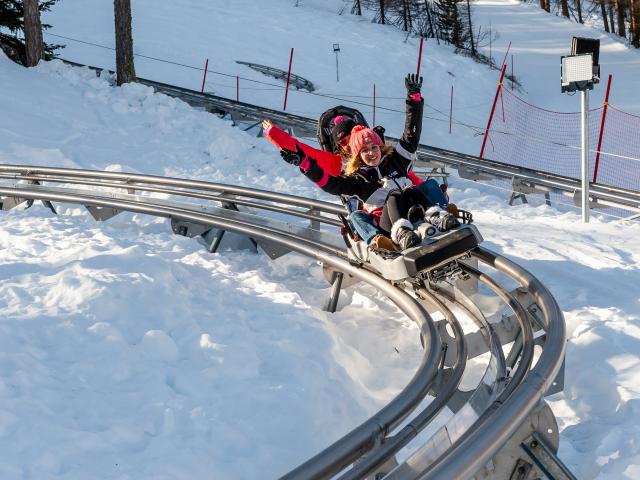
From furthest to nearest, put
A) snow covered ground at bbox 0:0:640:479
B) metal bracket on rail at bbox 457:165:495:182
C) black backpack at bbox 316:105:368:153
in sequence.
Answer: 1. metal bracket on rail at bbox 457:165:495:182
2. black backpack at bbox 316:105:368:153
3. snow covered ground at bbox 0:0:640:479

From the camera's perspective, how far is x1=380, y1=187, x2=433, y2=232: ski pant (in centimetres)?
610

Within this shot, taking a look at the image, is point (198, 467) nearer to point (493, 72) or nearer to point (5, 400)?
point (5, 400)

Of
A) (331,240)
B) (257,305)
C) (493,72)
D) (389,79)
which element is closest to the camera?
(257,305)

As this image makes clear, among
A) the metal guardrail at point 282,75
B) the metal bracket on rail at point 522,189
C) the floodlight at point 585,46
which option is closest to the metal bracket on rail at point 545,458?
the floodlight at point 585,46

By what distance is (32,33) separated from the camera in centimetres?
1748

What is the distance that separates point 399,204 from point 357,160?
640 millimetres

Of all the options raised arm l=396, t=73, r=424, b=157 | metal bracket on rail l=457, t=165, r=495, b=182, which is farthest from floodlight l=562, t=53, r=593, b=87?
metal bracket on rail l=457, t=165, r=495, b=182

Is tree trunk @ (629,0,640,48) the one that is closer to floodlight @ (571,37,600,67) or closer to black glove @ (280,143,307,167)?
floodlight @ (571,37,600,67)

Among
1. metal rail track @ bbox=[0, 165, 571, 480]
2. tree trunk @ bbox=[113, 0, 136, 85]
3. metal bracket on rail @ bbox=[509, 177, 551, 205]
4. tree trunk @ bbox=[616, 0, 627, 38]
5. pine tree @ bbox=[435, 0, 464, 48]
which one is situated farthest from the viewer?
tree trunk @ bbox=[616, 0, 627, 38]

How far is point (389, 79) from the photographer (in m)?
28.5

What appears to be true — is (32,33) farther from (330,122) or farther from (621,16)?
(621,16)

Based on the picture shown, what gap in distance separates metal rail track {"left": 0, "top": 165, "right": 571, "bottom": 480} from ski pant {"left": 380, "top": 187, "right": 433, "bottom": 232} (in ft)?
1.61

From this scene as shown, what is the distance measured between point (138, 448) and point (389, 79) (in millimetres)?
25433

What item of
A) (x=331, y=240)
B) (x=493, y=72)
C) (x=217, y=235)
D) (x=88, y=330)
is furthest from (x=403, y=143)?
(x=493, y=72)
